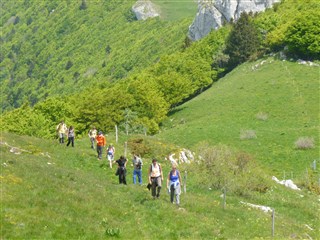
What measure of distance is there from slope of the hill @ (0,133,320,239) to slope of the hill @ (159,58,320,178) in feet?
84.8

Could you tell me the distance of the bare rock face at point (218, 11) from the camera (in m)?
156

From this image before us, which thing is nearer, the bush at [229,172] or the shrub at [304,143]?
the bush at [229,172]

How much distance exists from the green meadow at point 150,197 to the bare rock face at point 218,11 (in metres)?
82.2

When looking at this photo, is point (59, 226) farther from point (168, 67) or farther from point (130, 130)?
point (168, 67)

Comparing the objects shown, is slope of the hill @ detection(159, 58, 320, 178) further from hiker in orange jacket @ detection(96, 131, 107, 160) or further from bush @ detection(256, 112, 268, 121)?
hiker in orange jacket @ detection(96, 131, 107, 160)

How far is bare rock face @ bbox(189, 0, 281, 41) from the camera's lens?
155750mm

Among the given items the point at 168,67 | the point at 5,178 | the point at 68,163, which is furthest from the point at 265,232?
the point at 168,67

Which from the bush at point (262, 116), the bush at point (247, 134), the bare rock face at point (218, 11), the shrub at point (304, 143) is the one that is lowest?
the shrub at point (304, 143)

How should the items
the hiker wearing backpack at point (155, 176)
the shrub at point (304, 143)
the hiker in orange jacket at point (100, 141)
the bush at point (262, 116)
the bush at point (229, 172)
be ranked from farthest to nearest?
1. the bush at point (262, 116)
2. the shrub at point (304, 143)
3. the hiker in orange jacket at point (100, 141)
4. the bush at point (229, 172)
5. the hiker wearing backpack at point (155, 176)

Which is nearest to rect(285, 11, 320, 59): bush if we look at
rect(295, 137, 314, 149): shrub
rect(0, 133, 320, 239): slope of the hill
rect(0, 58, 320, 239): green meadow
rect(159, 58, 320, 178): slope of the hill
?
rect(159, 58, 320, 178): slope of the hill

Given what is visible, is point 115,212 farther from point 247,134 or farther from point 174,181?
point 247,134

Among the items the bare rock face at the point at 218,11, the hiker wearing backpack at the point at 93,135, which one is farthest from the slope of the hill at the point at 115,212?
the bare rock face at the point at 218,11

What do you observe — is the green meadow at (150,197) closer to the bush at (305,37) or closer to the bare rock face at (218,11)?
the bush at (305,37)

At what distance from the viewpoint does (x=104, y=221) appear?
22.6 metres
